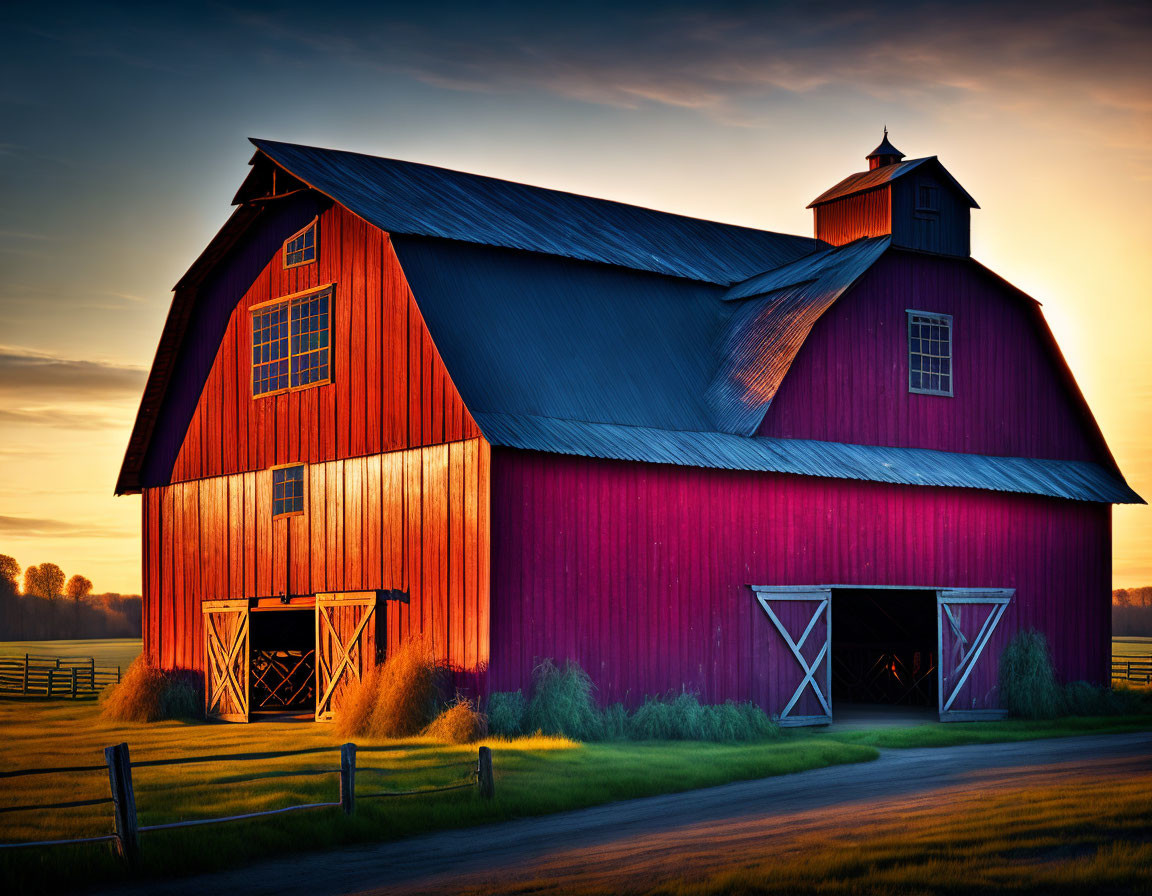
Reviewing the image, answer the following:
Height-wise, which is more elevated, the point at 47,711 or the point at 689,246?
the point at 689,246

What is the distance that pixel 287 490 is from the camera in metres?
26.8

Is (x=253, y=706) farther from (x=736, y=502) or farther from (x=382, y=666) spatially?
(x=736, y=502)

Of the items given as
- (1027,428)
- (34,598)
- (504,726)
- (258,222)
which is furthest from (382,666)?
(34,598)

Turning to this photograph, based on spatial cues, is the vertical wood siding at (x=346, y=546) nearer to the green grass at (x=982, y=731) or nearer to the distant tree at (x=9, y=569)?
the green grass at (x=982, y=731)

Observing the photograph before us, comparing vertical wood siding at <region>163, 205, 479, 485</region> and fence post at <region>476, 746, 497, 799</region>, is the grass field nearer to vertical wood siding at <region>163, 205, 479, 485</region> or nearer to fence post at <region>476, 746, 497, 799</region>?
fence post at <region>476, 746, 497, 799</region>

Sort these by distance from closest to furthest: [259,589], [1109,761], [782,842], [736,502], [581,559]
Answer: [782,842], [1109,761], [581,559], [736,502], [259,589]

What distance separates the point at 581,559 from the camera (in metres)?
22.9

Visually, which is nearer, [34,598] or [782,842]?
[782,842]

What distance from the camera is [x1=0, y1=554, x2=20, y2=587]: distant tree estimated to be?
423 feet

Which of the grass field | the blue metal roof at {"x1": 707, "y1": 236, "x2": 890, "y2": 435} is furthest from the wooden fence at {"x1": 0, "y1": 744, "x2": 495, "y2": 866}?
the blue metal roof at {"x1": 707, "y1": 236, "x2": 890, "y2": 435}

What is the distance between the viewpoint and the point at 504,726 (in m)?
21.2

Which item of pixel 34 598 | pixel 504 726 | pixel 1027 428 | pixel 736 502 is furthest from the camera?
pixel 34 598

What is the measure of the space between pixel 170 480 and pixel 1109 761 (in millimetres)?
20227

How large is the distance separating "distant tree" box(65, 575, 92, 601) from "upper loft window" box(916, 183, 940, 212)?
126243mm
